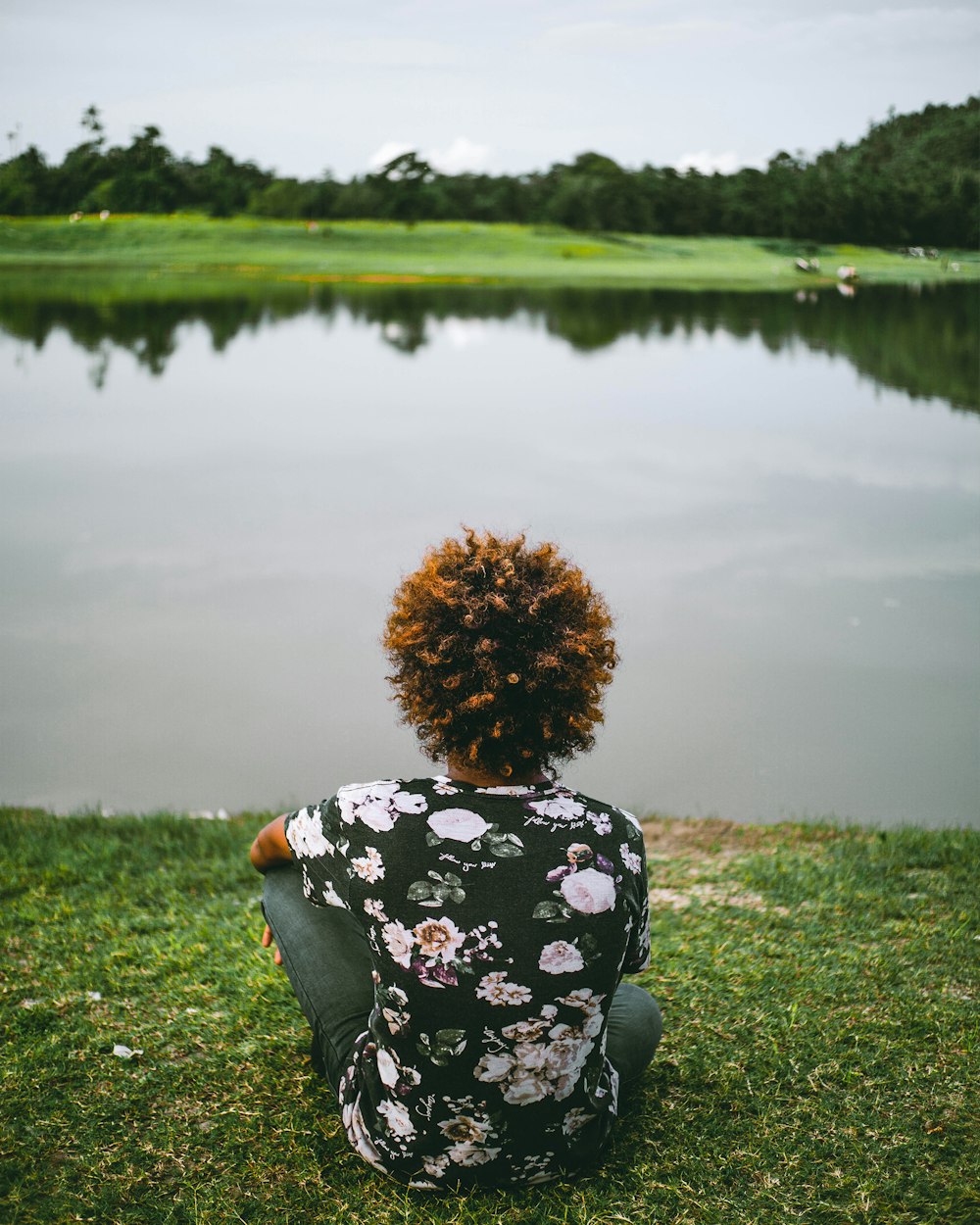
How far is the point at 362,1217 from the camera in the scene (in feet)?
6.86

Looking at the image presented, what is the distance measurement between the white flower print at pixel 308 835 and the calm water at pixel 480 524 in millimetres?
2973

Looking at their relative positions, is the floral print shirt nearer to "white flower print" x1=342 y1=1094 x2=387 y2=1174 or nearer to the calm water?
"white flower print" x1=342 y1=1094 x2=387 y2=1174

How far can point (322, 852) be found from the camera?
1.94m

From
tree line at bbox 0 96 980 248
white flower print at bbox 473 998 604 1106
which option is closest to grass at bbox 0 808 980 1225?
white flower print at bbox 473 998 604 1106

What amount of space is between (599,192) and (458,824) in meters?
53.2

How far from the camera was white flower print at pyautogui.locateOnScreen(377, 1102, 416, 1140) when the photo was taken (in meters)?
1.95

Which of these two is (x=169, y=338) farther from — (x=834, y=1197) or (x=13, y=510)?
(x=834, y=1197)

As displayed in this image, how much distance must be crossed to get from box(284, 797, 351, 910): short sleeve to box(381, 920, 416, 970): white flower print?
0.33 feet

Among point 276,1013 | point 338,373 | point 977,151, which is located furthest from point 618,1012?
point 977,151

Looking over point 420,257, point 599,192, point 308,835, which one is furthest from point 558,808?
point 599,192

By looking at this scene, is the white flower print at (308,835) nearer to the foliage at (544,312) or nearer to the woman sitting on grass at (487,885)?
the woman sitting on grass at (487,885)

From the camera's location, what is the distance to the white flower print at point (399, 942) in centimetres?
183

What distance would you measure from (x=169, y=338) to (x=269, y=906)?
19.5 metres

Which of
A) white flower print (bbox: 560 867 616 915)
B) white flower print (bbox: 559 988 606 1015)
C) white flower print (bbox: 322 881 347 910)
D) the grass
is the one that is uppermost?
white flower print (bbox: 560 867 616 915)
